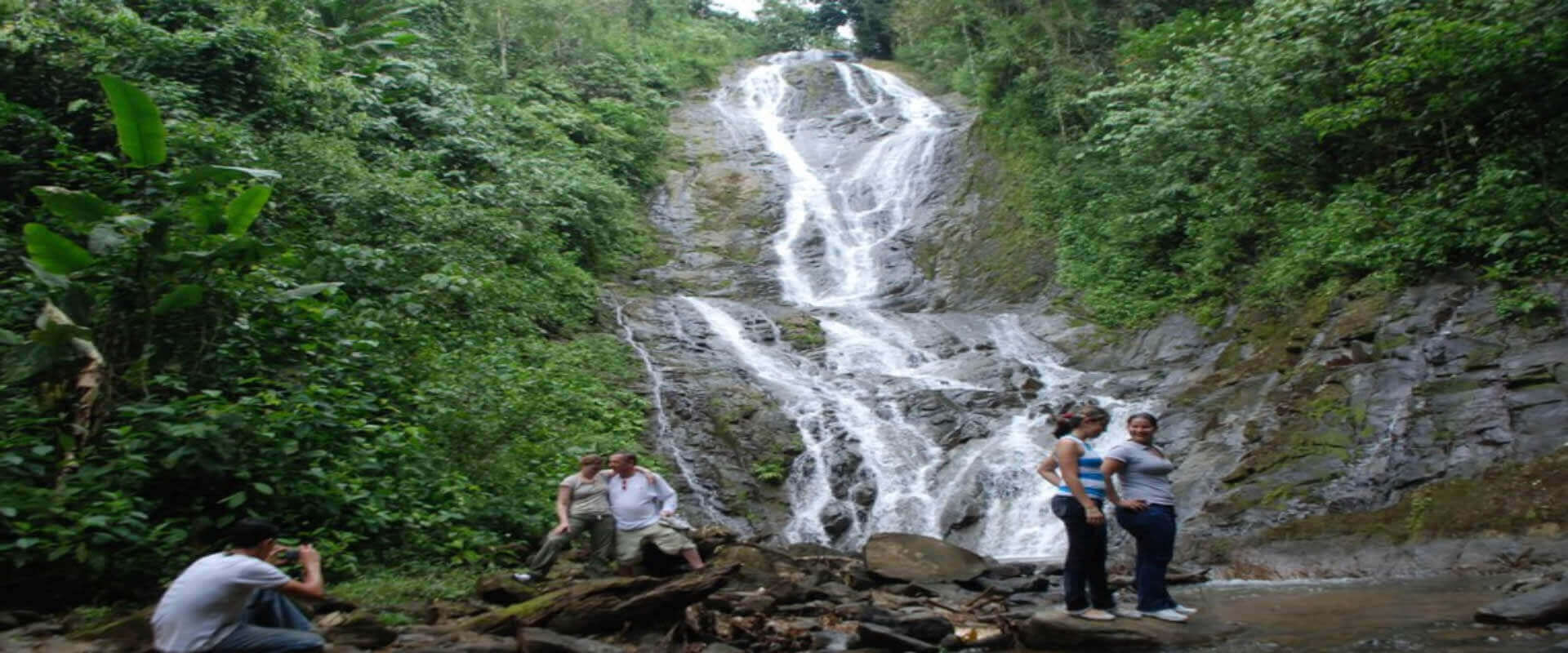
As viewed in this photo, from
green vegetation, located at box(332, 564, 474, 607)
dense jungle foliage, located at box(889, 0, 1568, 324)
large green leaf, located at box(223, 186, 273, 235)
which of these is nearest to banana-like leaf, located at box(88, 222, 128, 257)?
large green leaf, located at box(223, 186, 273, 235)

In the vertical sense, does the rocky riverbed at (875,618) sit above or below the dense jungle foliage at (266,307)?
below

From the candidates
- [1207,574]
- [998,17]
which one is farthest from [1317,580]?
[998,17]

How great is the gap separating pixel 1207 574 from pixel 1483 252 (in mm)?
6352

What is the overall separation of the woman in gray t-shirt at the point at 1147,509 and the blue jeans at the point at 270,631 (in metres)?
4.54

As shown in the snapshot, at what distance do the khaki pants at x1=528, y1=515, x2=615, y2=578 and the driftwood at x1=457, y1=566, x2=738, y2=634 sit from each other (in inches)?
49.8

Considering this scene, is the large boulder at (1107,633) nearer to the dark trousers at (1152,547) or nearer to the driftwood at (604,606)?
the dark trousers at (1152,547)

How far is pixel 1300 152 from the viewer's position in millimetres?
14641

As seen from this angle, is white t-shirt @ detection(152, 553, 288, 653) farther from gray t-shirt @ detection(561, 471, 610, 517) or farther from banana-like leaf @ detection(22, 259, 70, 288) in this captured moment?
banana-like leaf @ detection(22, 259, 70, 288)

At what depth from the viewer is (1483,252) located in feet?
36.4

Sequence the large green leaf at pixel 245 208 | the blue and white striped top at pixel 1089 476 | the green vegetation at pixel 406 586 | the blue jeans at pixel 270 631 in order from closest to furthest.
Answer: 1. the blue jeans at pixel 270 631
2. the blue and white striped top at pixel 1089 476
3. the green vegetation at pixel 406 586
4. the large green leaf at pixel 245 208

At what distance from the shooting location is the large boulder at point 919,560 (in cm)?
811

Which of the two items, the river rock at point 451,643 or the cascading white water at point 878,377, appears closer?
the river rock at point 451,643

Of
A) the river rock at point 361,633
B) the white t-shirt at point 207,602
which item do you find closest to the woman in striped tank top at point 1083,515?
the river rock at point 361,633

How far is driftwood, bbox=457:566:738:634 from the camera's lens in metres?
5.94
